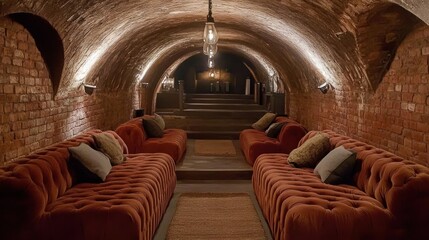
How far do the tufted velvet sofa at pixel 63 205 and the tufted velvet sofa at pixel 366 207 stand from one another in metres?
1.17

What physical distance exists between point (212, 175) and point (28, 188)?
381 cm

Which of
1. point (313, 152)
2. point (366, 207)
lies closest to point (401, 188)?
point (366, 207)

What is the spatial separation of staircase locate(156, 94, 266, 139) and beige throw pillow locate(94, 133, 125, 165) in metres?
5.69

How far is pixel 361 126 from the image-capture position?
5.42 m

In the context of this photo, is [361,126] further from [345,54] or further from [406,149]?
[406,149]

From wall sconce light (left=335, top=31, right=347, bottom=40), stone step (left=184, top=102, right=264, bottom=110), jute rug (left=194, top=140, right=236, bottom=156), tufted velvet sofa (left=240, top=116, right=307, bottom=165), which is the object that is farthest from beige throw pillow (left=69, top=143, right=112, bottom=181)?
stone step (left=184, top=102, right=264, bottom=110)

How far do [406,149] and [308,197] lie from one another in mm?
1246

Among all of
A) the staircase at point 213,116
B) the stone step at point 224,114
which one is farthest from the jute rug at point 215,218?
the stone step at point 224,114

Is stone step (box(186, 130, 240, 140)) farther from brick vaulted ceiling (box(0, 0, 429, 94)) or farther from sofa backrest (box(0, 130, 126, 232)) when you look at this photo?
sofa backrest (box(0, 130, 126, 232))

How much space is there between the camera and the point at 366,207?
10.6 ft

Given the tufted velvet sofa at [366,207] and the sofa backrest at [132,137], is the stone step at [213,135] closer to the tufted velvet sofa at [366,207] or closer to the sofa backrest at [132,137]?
the sofa backrest at [132,137]

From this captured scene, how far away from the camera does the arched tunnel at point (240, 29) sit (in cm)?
383

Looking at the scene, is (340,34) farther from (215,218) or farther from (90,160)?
(90,160)

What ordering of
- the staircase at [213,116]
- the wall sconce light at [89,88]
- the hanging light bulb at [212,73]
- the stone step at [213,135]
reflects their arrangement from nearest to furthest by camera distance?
the wall sconce light at [89,88]
the stone step at [213,135]
the staircase at [213,116]
the hanging light bulb at [212,73]
